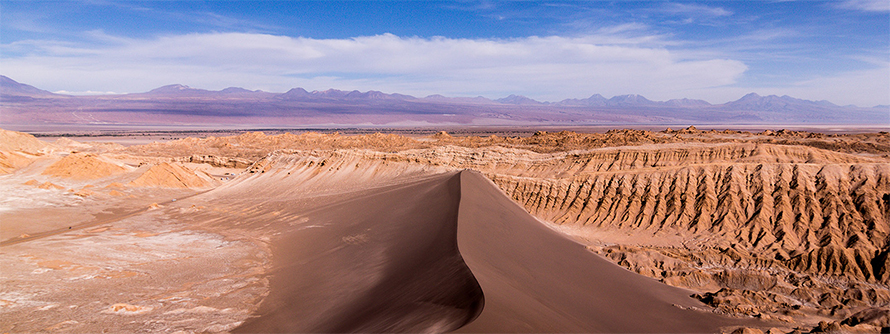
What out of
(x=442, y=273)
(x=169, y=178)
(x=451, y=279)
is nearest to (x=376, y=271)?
(x=442, y=273)

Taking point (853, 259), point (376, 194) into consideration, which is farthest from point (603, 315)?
point (376, 194)

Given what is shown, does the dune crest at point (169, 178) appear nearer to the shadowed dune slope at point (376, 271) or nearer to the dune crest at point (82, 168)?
the dune crest at point (82, 168)

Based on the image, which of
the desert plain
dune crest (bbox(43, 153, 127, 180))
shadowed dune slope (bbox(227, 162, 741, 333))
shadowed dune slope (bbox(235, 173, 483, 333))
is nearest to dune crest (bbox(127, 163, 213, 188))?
the desert plain

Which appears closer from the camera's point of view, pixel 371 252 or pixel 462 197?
pixel 371 252

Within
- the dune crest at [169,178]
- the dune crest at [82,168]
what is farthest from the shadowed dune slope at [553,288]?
the dune crest at [82,168]

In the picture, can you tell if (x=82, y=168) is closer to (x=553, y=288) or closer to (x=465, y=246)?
(x=465, y=246)

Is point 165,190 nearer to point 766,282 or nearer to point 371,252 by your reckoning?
point 371,252
